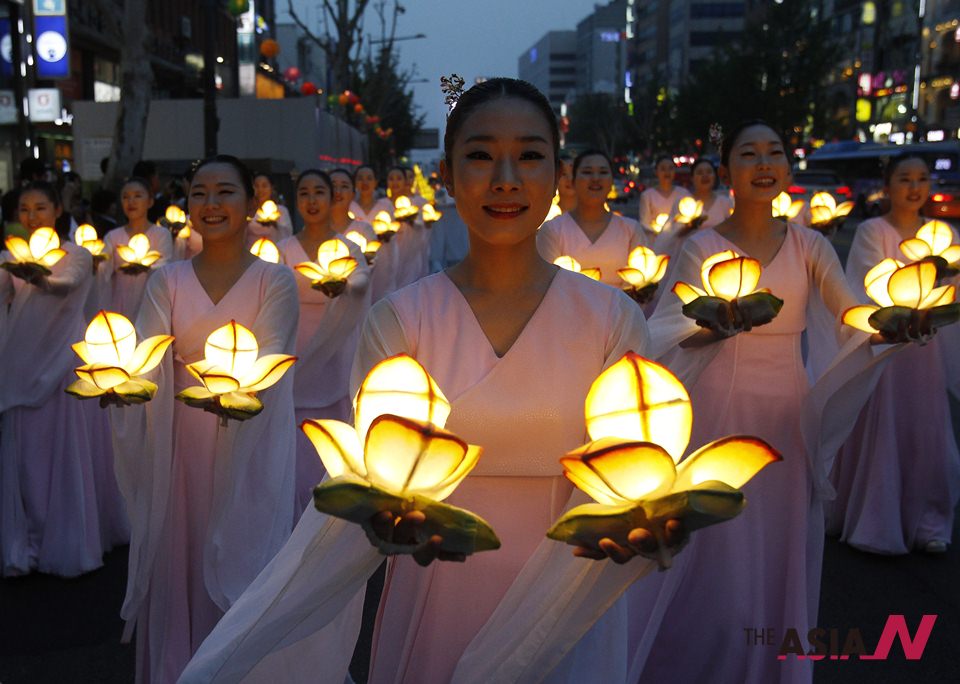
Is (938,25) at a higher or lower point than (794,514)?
higher

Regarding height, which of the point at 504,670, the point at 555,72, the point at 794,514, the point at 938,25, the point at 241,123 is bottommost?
the point at 794,514

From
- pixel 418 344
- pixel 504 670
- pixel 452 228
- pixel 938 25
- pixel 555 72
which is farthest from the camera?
pixel 555 72

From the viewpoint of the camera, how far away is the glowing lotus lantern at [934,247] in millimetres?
5227

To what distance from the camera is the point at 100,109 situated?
971 inches

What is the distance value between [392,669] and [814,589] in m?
2.17

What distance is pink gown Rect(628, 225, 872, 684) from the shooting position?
12.8 ft

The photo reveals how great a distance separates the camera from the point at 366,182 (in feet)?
39.6

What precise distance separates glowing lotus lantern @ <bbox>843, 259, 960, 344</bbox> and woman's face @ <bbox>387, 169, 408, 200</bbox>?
32.0 feet

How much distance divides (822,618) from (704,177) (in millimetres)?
6985

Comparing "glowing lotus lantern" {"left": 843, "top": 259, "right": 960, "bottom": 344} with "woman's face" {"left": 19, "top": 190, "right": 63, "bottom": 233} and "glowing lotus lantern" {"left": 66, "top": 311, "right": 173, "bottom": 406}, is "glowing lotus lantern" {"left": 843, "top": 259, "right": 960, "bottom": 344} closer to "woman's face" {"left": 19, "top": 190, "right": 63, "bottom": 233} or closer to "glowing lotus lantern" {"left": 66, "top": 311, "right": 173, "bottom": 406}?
"glowing lotus lantern" {"left": 66, "top": 311, "right": 173, "bottom": 406}

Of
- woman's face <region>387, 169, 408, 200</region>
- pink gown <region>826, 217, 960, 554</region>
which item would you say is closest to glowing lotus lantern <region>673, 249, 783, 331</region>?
pink gown <region>826, 217, 960, 554</region>

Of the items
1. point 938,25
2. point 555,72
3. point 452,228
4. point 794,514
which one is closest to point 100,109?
point 452,228

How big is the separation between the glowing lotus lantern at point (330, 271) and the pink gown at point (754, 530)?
2266mm

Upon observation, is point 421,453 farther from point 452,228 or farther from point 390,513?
point 452,228
